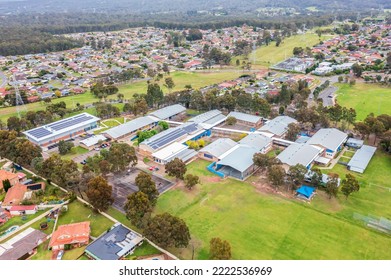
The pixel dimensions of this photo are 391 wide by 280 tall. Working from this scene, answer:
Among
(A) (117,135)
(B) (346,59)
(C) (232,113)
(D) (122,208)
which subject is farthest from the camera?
(B) (346,59)

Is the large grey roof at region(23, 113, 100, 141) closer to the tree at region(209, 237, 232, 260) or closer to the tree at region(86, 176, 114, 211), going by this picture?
the tree at region(86, 176, 114, 211)

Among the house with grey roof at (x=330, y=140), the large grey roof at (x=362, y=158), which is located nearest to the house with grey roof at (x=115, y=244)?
the house with grey roof at (x=330, y=140)

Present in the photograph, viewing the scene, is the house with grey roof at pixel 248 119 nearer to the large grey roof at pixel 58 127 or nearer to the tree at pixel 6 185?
the large grey roof at pixel 58 127

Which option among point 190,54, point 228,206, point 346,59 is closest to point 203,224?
point 228,206

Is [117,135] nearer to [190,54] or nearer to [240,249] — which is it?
[240,249]

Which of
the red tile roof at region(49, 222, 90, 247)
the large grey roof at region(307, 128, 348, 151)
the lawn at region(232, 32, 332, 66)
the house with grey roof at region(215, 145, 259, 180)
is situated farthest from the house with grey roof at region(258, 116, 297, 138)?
the lawn at region(232, 32, 332, 66)

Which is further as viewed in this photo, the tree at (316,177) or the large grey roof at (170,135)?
the large grey roof at (170,135)

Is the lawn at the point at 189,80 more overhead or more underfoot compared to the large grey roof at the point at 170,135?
more underfoot
